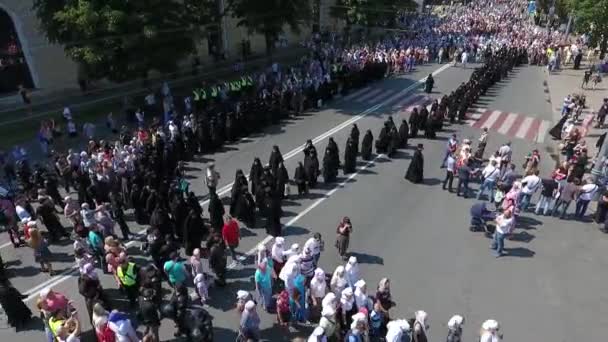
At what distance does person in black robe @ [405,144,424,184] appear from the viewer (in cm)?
1642

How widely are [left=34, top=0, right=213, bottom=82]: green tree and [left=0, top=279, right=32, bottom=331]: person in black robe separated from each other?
14.1 m

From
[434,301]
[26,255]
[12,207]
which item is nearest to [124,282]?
[26,255]

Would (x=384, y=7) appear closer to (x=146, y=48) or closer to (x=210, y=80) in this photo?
(x=210, y=80)

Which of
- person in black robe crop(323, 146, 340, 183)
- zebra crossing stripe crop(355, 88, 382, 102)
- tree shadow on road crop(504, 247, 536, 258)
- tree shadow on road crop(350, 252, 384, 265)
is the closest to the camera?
tree shadow on road crop(350, 252, 384, 265)

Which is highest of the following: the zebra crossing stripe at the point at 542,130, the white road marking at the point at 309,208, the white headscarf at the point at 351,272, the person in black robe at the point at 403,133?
the person in black robe at the point at 403,133

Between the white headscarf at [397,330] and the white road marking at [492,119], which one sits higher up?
the white road marking at [492,119]

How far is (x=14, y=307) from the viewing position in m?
9.75

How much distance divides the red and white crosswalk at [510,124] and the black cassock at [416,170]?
24.4 feet

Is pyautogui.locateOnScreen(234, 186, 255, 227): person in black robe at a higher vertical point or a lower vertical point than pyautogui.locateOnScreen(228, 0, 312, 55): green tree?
lower

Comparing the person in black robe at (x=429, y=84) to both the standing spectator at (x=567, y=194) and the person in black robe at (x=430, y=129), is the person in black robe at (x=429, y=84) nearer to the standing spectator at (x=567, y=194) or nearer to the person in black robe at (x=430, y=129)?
the person in black robe at (x=430, y=129)

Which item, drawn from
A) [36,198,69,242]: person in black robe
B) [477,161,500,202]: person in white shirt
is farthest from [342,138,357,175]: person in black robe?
[36,198,69,242]: person in black robe

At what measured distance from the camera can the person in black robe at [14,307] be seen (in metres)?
9.57

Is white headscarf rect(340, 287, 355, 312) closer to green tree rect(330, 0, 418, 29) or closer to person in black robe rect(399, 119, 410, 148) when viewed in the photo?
person in black robe rect(399, 119, 410, 148)

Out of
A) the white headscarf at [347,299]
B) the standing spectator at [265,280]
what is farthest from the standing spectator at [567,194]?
the standing spectator at [265,280]
